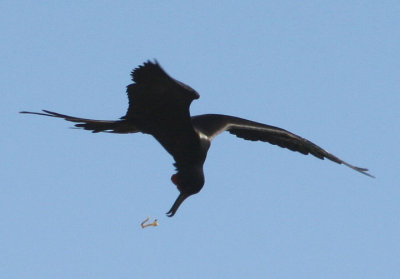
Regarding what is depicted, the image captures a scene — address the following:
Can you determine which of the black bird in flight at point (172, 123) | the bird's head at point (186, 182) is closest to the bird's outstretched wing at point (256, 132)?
the black bird in flight at point (172, 123)

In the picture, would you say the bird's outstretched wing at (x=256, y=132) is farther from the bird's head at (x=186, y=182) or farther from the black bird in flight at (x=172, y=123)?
the bird's head at (x=186, y=182)

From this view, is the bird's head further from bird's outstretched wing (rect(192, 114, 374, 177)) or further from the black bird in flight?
bird's outstretched wing (rect(192, 114, 374, 177))

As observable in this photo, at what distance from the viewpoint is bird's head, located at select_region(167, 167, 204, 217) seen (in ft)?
56.2

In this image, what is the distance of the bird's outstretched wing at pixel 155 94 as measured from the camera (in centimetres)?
1582

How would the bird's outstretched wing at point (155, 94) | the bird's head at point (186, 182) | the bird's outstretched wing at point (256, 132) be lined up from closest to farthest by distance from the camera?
the bird's outstretched wing at point (155, 94) < the bird's head at point (186, 182) < the bird's outstretched wing at point (256, 132)

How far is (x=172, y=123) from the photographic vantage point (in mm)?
16969

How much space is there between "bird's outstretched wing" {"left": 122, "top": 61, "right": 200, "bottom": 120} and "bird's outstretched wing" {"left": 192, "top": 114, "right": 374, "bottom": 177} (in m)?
1.04

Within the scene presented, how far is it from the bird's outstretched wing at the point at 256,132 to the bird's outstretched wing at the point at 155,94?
3.40 feet

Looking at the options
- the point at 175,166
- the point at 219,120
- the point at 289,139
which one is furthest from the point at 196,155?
the point at 289,139

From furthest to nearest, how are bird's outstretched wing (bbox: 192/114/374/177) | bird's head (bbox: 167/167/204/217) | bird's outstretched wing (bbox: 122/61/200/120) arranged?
bird's outstretched wing (bbox: 192/114/374/177) → bird's head (bbox: 167/167/204/217) → bird's outstretched wing (bbox: 122/61/200/120)

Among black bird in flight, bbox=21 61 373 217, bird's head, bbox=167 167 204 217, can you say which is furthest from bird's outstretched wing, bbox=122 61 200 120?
bird's head, bbox=167 167 204 217

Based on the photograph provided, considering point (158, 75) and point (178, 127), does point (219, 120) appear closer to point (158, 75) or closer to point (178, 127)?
point (178, 127)

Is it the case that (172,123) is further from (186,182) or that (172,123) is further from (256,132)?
(256,132)

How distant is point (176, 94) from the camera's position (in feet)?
53.3
